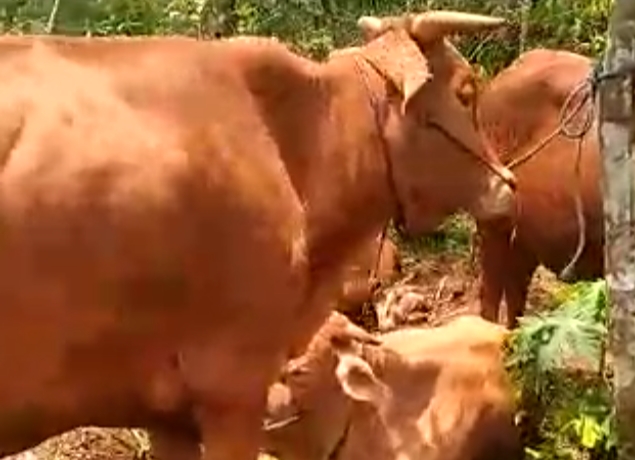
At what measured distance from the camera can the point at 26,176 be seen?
6.41 m

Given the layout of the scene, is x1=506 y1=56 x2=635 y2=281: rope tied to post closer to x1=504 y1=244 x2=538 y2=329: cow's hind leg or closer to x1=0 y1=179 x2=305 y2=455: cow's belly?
x1=504 y1=244 x2=538 y2=329: cow's hind leg

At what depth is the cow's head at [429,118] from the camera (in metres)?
7.48

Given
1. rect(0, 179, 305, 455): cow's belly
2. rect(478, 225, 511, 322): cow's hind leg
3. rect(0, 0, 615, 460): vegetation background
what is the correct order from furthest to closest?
rect(0, 0, 615, 460): vegetation background
rect(478, 225, 511, 322): cow's hind leg
rect(0, 179, 305, 455): cow's belly

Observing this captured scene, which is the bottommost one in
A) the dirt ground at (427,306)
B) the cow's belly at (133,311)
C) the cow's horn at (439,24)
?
the dirt ground at (427,306)

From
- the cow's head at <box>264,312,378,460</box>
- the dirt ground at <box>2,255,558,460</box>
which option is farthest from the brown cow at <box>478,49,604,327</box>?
the cow's head at <box>264,312,378,460</box>

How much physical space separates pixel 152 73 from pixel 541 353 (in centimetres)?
234

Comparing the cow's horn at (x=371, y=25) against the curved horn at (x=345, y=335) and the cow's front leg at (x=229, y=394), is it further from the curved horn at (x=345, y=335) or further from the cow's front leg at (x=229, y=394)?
the cow's front leg at (x=229, y=394)

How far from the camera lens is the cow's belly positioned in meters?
6.42

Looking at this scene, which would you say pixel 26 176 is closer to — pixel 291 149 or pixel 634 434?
pixel 291 149

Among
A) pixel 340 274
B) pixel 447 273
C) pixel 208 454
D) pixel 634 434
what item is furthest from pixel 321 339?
pixel 447 273

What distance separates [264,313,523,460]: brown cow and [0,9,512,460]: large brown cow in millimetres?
664

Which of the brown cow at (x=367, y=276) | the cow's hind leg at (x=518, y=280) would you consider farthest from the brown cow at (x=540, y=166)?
the brown cow at (x=367, y=276)

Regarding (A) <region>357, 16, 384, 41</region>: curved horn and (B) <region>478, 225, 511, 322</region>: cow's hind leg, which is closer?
(A) <region>357, 16, 384, 41</region>: curved horn

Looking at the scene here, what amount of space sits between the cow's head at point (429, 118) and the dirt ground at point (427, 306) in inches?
90.3
